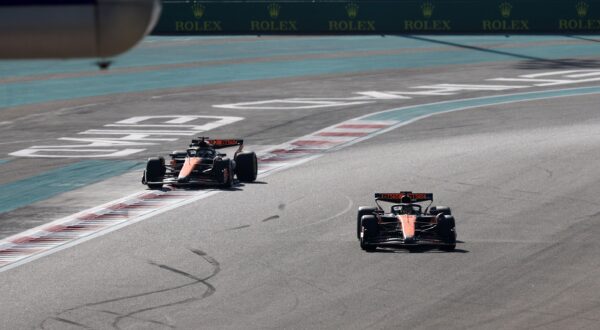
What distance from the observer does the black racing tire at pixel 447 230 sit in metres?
20.2

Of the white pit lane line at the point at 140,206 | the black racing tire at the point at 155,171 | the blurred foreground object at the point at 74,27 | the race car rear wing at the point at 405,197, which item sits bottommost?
the white pit lane line at the point at 140,206

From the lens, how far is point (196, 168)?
2725cm

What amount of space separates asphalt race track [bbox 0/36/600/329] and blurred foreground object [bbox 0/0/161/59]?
425mm

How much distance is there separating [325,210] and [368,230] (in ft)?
14.7

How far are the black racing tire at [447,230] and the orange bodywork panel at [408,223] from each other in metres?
0.48

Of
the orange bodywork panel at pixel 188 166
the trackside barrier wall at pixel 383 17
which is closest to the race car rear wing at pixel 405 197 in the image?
the orange bodywork panel at pixel 188 166

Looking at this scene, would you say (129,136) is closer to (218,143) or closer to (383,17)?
(218,143)

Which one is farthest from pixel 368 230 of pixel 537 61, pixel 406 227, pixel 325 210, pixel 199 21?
pixel 199 21

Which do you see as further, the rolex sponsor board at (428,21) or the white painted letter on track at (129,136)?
the rolex sponsor board at (428,21)

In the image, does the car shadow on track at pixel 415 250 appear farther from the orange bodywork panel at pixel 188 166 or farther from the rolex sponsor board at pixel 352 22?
the rolex sponsor board at pixel 352 22

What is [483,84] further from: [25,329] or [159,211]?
[25,329]

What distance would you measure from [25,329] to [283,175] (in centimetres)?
1432

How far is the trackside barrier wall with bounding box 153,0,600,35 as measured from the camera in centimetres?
6359

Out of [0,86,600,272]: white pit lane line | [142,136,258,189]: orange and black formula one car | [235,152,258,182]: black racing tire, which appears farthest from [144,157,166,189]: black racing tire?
[235,152,258,182]: black racing tire
